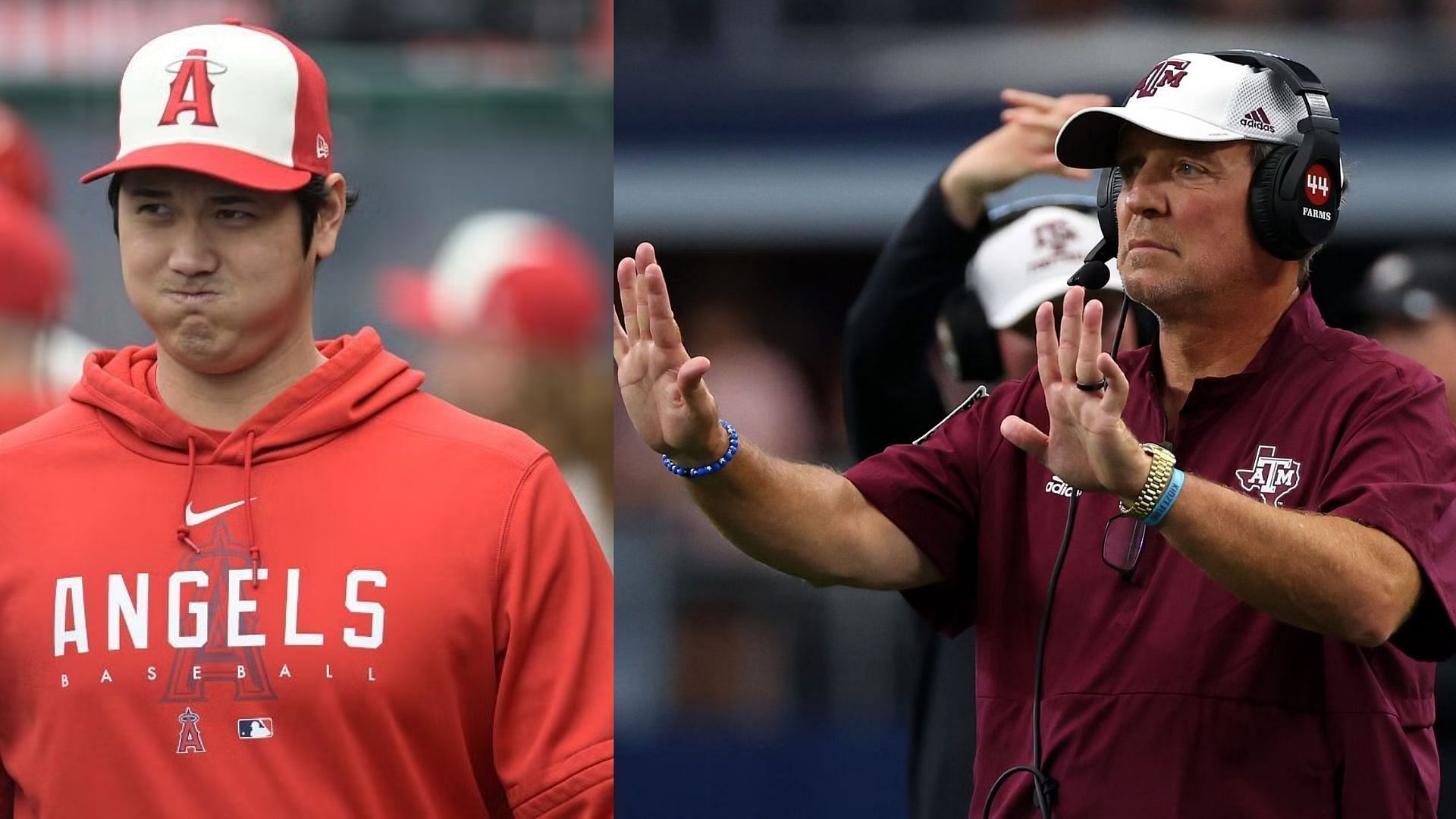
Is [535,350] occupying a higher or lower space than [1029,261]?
lower

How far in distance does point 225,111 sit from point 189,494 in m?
0.45

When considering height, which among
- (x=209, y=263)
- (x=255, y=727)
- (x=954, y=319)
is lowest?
(x=255, y=727)

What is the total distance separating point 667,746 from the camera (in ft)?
19.3

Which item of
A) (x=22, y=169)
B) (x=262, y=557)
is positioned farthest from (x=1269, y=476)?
(x=22, y=169)

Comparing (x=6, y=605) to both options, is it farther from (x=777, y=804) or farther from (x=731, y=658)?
(x=731, y=658)

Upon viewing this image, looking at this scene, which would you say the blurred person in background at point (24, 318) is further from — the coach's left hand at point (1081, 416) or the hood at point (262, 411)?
the coach's left hand at point (1081, 416)

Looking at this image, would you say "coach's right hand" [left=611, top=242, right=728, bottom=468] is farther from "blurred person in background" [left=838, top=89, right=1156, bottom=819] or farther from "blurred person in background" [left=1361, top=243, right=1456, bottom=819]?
"blurred person in background" [left=1361, top=243, right=1456, bottom=819]

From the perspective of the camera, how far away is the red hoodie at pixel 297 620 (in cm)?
221

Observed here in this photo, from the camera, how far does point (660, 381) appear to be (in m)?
2.27

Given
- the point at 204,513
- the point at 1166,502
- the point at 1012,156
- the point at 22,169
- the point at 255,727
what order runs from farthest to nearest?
the point at 22,169
the point at 1012,156
the point at 204,513
the point at 255,727
the point at 1166,502

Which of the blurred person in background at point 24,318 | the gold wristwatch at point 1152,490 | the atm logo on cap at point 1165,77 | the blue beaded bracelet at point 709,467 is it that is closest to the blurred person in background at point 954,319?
the atm logo on cap at point 1165,77

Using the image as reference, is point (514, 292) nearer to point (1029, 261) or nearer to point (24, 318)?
point (24, 318)

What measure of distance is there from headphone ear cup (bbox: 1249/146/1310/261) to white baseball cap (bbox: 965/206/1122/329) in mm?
789

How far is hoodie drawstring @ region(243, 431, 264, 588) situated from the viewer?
89.9 inches
